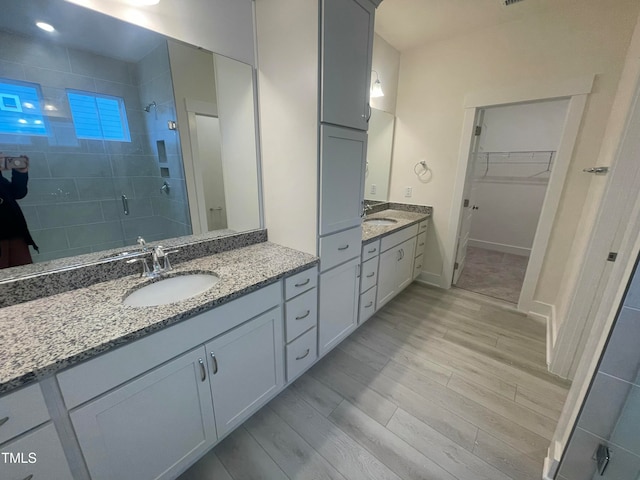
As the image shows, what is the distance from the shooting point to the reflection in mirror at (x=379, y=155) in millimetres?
2938

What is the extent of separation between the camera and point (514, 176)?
4.14 metres

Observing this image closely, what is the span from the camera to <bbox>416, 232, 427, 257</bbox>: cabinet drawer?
9.47ft

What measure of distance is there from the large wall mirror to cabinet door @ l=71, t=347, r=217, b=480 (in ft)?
2.23

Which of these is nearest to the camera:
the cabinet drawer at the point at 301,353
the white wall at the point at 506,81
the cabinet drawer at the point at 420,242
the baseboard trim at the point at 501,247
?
the cabinet drawer at the point at 301,353

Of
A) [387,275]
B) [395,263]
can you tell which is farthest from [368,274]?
[395,263]

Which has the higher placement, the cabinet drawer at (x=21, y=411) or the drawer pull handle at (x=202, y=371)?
the cabinet drawer at (x=21, y=411)

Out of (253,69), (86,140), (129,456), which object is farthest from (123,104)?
(129,456)

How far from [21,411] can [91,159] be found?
98cm

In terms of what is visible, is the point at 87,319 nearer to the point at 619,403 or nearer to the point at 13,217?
the point at 13,217

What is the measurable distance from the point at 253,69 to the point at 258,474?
218 cm

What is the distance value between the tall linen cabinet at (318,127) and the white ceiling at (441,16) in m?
0.83

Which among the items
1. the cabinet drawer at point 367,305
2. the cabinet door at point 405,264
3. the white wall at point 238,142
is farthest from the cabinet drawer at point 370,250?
the white wall at point 238,142

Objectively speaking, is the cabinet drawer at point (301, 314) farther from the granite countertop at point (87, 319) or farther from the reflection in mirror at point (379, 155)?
the reflection in mirror at point (379, 155)

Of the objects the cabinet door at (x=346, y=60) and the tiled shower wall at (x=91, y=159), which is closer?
the tiled shower wall at (x=91, y=159)
